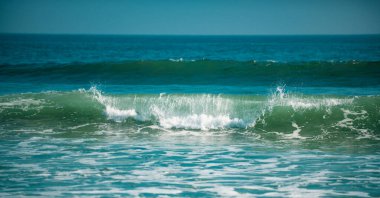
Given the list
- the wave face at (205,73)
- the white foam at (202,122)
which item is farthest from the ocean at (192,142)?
the wave face at (205,73)

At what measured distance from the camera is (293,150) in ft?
33.8

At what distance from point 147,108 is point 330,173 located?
779 centimetres

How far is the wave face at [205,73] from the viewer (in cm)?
2377

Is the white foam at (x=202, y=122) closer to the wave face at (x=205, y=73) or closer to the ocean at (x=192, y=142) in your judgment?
the ocean at (x=192, y=142)

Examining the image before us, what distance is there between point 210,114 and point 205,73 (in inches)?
486

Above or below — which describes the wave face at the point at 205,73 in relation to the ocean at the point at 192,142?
above

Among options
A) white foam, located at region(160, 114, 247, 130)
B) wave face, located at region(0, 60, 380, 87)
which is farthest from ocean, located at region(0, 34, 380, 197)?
wave face, located at region(0, 60, 380, 87)

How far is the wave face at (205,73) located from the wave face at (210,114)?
7.73m

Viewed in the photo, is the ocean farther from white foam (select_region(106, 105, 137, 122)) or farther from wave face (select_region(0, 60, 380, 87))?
wave face (select_region(0, 60, 380, 87))

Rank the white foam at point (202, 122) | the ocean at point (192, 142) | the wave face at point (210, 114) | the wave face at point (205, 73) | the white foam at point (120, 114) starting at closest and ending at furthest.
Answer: the ocean at point (192, 142), the wave face at point (210, 114), the white foam at point (202, 122), the white foam at point (120, 114), the wave face at point (205, 73)

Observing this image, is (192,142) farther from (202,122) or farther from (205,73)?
(205,73)

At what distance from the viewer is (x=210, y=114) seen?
562 inches

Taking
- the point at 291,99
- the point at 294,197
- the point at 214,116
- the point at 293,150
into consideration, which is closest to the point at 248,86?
the point at 291,99

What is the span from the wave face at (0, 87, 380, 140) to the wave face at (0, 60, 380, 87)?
7734 millimetres
